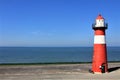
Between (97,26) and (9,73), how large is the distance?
6892 mm

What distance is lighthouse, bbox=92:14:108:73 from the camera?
23688 millimetres

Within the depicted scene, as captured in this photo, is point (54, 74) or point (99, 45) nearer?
point (54, 74)

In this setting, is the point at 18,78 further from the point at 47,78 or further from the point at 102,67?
the point at 102,67

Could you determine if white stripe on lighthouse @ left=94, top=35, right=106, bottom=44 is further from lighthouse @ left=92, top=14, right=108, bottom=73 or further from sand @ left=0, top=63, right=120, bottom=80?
sand @ left=0, top=63, right=120, bottom=80

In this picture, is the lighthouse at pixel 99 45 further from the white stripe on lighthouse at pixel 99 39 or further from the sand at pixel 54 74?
the sand at pixel 54 74

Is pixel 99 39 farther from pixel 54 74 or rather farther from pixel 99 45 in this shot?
pixel 54 74

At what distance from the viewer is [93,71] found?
24141mm

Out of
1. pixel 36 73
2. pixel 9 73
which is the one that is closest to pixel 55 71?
pixel 36 73

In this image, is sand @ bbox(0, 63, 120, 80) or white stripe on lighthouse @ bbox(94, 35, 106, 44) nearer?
sand @ bbox(0, 63, 120, 80)

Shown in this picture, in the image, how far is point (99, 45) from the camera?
23.9 metres

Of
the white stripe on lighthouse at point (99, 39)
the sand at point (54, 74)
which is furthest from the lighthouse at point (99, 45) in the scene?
the sand at point (54, 74)

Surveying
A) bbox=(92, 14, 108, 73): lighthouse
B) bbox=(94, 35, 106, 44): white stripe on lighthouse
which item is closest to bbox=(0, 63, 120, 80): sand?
bbox=(92, 14, 108, 73): lighthouse

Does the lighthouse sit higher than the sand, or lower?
higher

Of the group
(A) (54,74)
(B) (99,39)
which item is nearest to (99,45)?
(B) (99,39)
